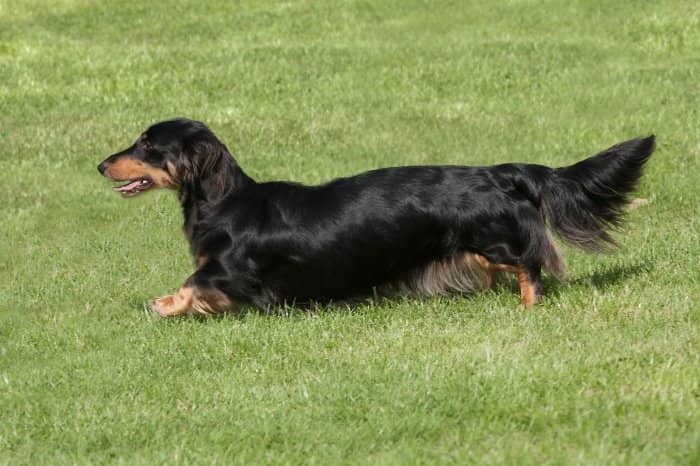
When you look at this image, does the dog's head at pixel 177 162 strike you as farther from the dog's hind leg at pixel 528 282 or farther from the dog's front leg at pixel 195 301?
the dog's hind leg at pixel 528 282

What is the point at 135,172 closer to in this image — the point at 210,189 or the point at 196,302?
the point at 210,189

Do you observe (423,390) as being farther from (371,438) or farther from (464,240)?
(464,240)

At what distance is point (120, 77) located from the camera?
17.8 metres

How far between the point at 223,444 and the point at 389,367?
109cm

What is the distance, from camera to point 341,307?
7711mm

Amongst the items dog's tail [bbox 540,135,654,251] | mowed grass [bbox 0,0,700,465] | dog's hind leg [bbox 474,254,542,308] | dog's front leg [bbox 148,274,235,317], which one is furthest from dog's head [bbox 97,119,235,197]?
dog's tail [bbox 540,135,654,251]

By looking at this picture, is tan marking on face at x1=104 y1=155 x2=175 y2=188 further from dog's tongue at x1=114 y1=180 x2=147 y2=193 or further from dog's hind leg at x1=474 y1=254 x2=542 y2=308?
dog's hind leg at x1=474 y1=254 x2=542 y2=308

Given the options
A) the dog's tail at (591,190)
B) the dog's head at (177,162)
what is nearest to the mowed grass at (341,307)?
the dog's tail at (591,190)

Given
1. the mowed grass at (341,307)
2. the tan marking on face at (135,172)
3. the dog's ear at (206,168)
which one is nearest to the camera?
the mowed grass at (341,307)

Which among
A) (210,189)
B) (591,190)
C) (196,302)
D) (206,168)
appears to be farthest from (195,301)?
(591,190)

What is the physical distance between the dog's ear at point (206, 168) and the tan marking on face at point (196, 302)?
24.7 inches

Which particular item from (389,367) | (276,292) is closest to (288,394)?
(389,367)

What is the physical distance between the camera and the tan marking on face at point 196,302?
752cm

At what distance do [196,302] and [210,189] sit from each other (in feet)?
2.45
